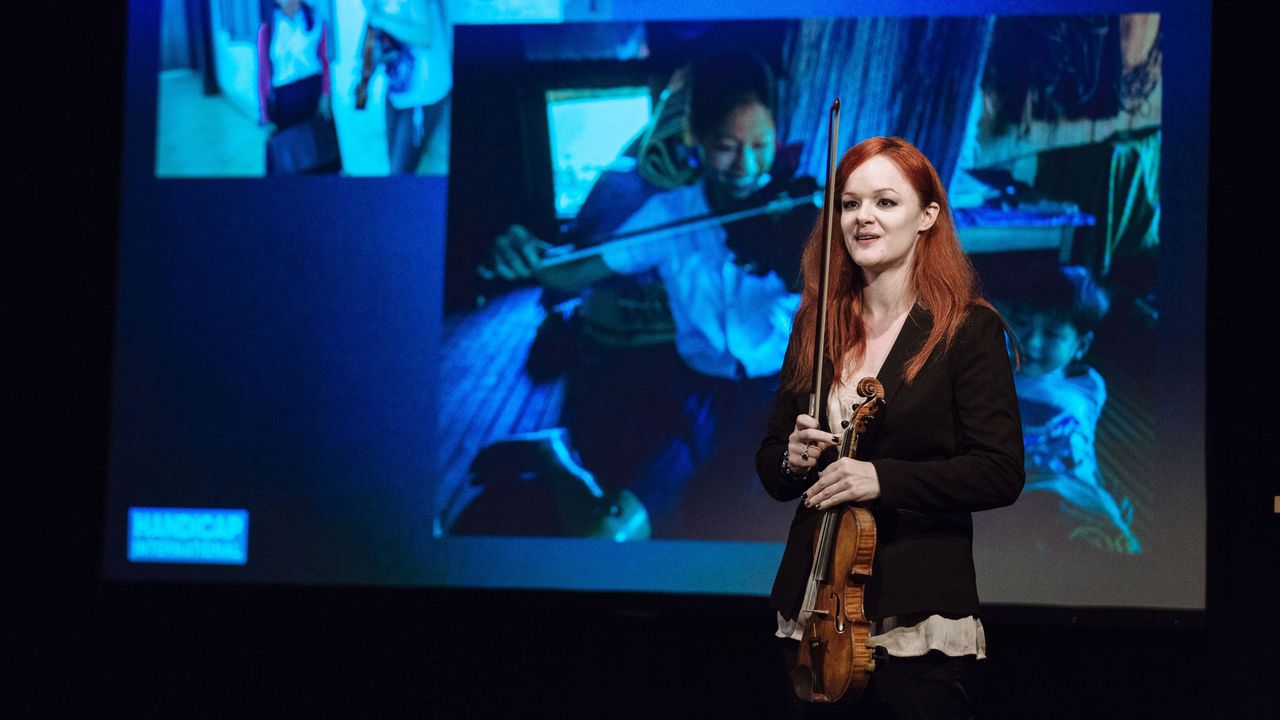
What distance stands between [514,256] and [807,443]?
2083mm

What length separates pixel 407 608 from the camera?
384 cm

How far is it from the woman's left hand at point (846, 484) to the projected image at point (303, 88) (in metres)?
2.38

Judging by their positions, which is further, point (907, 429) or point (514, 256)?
point (514, 256)

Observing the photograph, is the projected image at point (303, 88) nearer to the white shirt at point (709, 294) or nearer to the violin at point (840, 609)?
the white shirt at point (709, 294)

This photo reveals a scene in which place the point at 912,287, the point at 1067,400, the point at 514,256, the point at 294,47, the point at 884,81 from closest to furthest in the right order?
the point at 912,287 → the point at 1067,400 → the point at 884,81 → the point at 514,256 → the point at 294,47

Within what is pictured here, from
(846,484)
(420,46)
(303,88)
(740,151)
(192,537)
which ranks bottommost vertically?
(192,537)

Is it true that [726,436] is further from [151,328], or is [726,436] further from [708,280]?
[151,328]

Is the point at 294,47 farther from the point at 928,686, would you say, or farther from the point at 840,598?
the point at 928,686

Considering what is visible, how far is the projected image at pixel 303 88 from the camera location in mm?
3861

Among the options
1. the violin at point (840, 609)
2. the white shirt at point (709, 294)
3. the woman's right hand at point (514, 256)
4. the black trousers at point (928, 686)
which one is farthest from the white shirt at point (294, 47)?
the black trousers at point (928, 686)

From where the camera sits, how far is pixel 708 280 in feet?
12.2

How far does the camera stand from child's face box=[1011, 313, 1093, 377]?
11.7ft

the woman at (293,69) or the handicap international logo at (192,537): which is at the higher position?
the woman at (293,69)

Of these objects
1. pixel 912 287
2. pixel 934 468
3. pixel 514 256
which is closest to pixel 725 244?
pixel 514 256
